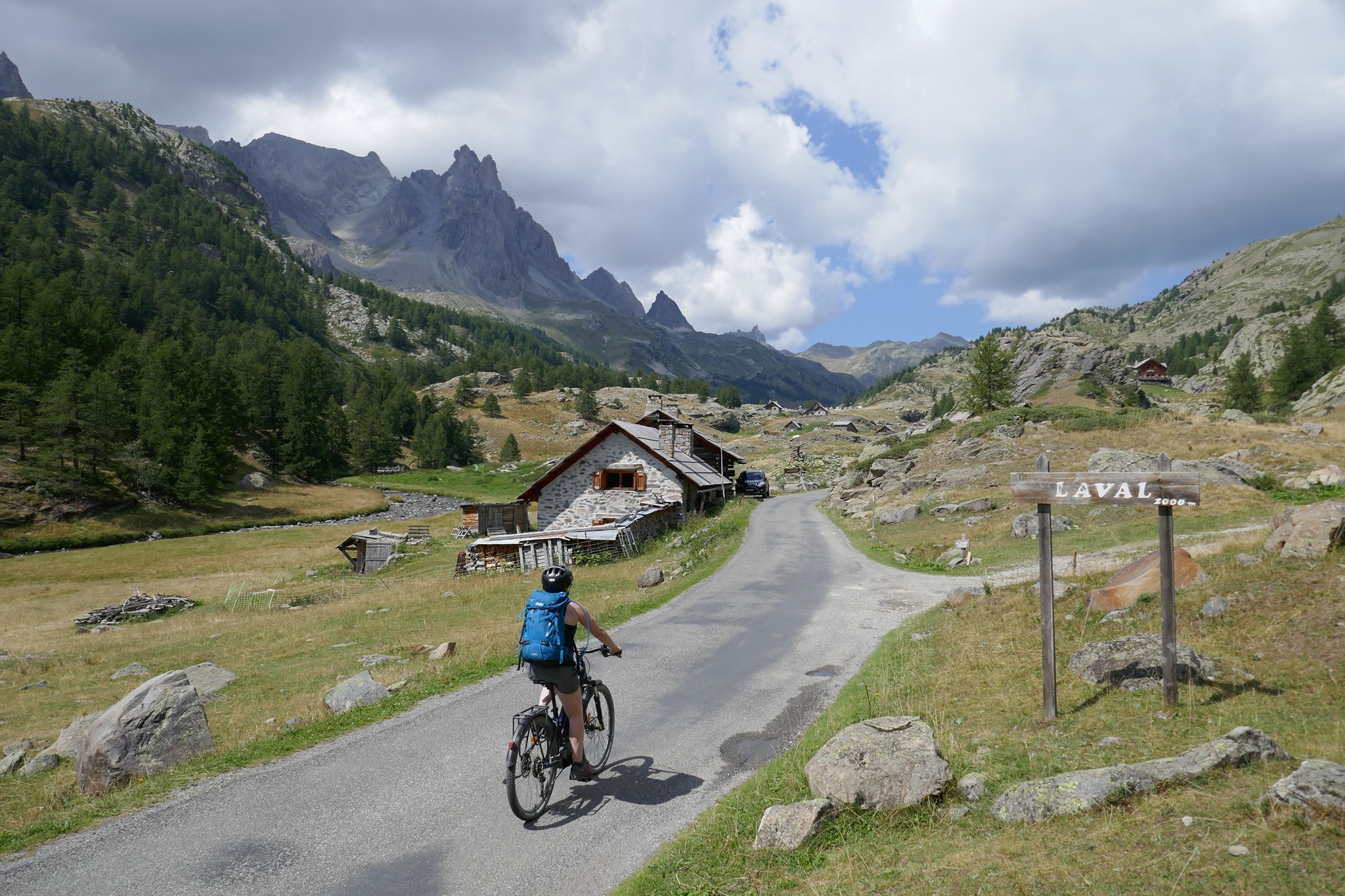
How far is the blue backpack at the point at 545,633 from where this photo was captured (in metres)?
7.09

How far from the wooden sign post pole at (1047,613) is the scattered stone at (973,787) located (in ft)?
7.63

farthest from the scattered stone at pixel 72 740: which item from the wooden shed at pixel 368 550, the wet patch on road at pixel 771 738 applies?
the wooden shed at pixel 368 550

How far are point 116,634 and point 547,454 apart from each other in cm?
9516

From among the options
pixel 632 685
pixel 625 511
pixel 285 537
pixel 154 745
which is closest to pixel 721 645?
pixel 632 685

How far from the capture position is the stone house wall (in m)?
40.6

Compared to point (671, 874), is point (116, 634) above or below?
below

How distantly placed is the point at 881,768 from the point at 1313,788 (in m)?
3.40

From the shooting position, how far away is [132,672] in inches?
762

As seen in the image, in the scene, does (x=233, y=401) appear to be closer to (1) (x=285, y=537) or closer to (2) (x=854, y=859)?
(1) (x=285, y=537)

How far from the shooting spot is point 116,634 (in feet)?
88.8

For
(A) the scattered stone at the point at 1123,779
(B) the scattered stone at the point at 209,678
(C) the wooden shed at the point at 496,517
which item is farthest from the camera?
(C) the wooden shed at the point at 496,517

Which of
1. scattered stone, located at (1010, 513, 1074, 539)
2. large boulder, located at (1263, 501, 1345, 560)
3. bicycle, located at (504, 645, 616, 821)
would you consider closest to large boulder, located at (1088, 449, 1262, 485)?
scattered stone, located at (1010, 513, 1074, 539)

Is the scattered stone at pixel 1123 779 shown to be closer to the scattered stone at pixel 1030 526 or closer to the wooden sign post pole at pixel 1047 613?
the wooden sign post pole at pixel 1047 613

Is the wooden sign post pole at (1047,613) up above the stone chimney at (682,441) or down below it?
below
